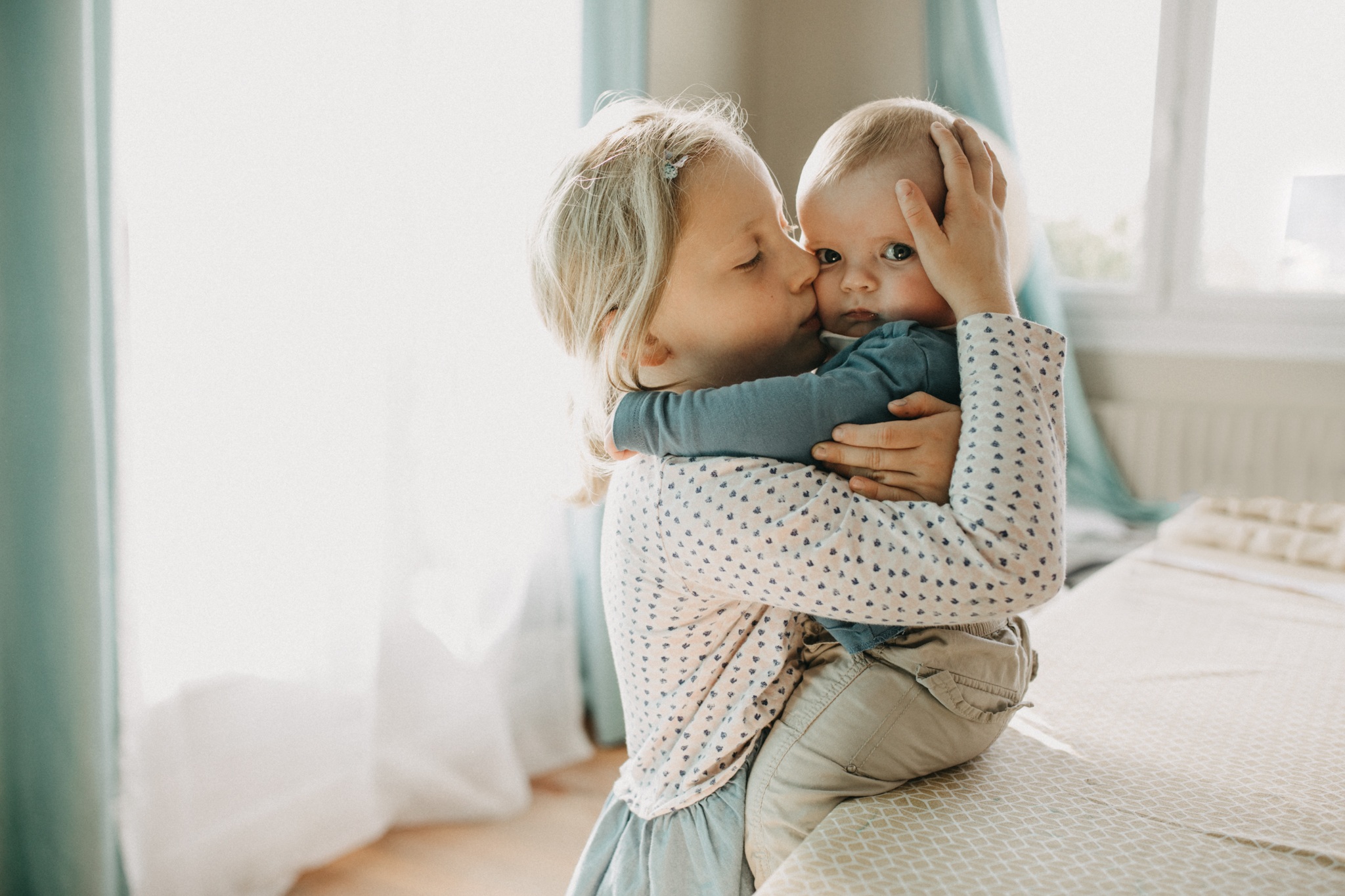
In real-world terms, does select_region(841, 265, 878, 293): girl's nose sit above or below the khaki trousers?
above

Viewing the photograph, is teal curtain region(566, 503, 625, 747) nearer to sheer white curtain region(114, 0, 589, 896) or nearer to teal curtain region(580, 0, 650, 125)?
sheer white curtain region(114, 0, 589, 896)

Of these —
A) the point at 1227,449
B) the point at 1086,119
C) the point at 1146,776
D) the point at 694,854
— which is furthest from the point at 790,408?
the point at 1086,119

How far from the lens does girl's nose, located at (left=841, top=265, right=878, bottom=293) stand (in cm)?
91

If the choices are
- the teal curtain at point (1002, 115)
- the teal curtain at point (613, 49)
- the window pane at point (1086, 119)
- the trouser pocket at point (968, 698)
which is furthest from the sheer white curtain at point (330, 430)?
the window pane at point (1086, 119)

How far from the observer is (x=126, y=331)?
1409 millimetres

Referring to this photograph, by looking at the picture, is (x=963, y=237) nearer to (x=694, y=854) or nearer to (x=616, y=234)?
(x=616, y=234)

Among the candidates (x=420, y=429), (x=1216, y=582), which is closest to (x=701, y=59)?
(x=420, y=429)

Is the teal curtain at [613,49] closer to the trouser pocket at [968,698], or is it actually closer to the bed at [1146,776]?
the bed at [1146,776]

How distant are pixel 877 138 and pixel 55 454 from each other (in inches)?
44.7

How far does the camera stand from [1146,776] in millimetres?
991

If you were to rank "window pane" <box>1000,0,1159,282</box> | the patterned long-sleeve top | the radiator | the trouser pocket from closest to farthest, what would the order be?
the patterned long-sleeve top, the trouser pocket, the radiator, "window pane" <box>1000,0,1159,282</box>

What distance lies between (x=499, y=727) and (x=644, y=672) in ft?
4.54

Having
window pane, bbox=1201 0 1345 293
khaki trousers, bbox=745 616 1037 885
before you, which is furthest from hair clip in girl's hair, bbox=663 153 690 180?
window pane, bbox=1201 0 1345 293

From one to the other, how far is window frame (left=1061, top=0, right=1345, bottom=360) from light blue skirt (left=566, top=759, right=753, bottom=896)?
2985 millimetres
